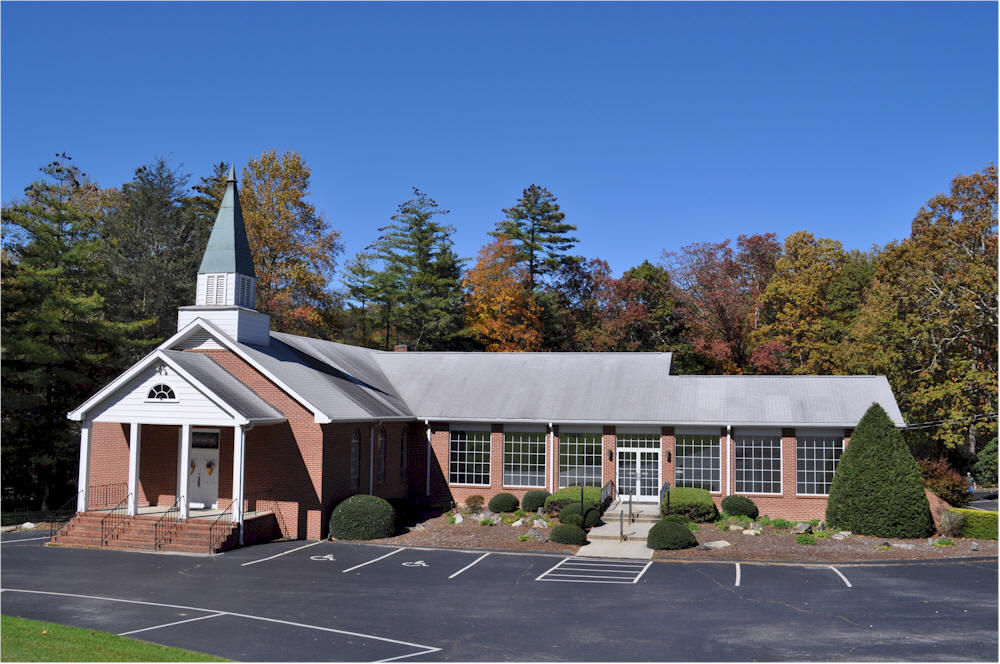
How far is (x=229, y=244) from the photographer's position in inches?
1239

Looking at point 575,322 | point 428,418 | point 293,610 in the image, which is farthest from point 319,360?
point 575,322

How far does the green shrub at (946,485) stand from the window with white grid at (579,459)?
12.9m

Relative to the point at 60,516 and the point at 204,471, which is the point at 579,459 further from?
the point at 60,516

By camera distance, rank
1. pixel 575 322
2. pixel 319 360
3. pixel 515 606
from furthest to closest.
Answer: pixel 575 322, pixel 319 360, pixel 515 606

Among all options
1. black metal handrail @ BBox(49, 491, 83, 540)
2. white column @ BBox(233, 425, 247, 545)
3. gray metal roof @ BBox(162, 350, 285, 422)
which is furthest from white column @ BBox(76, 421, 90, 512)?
white column @ BBox(233, 425, 247, 545)

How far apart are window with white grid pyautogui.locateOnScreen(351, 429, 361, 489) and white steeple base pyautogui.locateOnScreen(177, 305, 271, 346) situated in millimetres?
5125

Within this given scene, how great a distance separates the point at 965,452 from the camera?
5162cm

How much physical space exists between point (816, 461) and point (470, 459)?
1384cm

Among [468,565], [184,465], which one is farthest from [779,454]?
[184,465]

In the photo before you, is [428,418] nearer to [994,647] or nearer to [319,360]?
[319,360]

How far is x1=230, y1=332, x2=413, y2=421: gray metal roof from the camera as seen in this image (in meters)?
29.0

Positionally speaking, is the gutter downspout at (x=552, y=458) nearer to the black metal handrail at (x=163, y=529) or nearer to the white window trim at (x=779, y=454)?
the white window trim at (x=779, y=454)

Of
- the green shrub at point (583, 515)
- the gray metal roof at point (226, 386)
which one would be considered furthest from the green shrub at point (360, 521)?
the green shrub at point (583, 515)

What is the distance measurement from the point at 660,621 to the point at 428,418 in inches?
750
